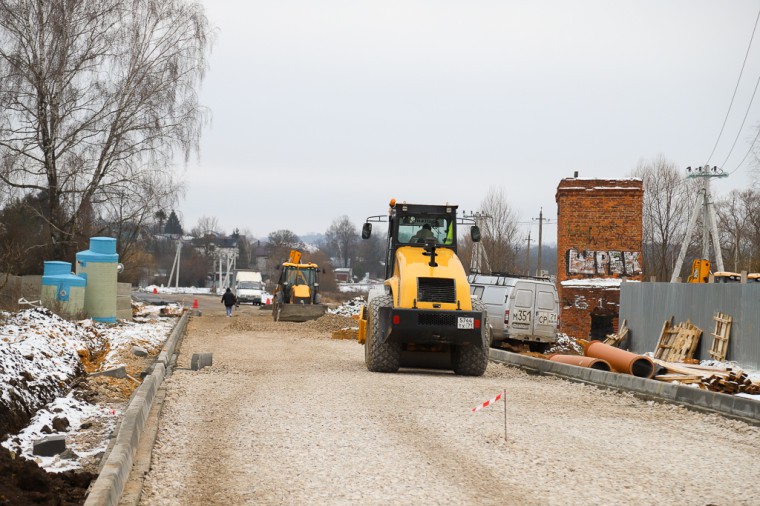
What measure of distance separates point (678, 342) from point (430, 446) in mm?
18315

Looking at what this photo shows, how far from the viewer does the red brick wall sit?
38.3 metres

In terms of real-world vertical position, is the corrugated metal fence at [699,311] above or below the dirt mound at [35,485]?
above

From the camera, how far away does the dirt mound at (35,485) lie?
270 inches

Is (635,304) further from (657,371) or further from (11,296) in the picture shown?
(11,296)

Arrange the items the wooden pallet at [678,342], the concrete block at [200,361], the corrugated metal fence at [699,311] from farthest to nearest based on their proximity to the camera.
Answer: the wooden pallet at [678,342]
the corrugated metal fence at [699,311]
the concrete block at [200,361]

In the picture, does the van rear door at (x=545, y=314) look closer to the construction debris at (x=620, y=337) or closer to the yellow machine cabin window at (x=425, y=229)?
the construction debris at (x=620, y=337)

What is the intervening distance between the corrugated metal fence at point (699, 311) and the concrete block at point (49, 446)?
16426 mm

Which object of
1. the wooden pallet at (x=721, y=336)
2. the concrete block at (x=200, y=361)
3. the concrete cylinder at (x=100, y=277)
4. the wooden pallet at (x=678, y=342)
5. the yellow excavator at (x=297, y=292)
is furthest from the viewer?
the yellow excavator at (x=297, y=292)

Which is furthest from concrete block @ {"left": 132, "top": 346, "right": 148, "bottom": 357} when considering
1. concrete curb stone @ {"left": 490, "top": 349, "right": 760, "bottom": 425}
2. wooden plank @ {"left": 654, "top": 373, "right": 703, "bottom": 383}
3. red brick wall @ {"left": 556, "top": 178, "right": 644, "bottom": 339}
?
red brick wall @ {"left": 556, "top": 178, "right": 644, "bottom": 339}

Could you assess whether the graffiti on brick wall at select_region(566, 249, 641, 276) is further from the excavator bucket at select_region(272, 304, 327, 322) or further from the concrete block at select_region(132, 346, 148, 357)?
the concrete block at select_region(132, 346, 148, 357)

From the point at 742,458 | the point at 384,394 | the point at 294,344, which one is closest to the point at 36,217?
the point at 294,344

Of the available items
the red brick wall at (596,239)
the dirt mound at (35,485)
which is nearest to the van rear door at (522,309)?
the red brick wall at (596,239)

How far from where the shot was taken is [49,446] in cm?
965

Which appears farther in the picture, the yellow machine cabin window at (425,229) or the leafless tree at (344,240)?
the leafless tree at (344,240)
